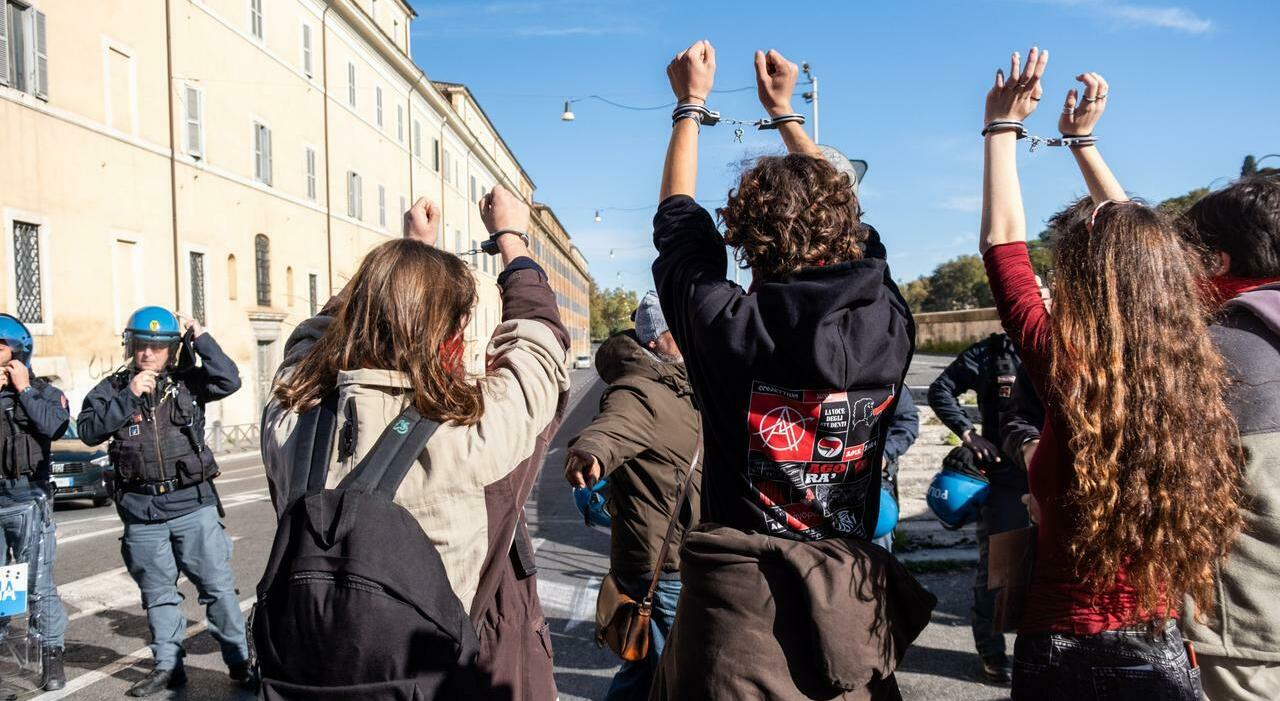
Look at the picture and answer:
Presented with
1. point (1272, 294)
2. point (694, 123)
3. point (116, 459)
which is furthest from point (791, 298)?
point (116, 459)

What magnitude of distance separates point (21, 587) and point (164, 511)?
951 mm

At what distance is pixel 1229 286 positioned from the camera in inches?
85.2

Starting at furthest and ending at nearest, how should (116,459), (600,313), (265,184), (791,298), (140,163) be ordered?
(600,313) → (265,184) → (140,163) → (116,459) → (791,298)

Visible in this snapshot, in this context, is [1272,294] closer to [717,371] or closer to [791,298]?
[791,298]

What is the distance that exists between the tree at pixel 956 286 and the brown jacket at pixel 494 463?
8702 cm

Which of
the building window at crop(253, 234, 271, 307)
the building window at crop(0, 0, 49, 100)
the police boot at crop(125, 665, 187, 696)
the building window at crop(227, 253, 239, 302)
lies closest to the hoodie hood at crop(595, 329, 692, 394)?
the police boot at crop(125, 665, 187, 696)

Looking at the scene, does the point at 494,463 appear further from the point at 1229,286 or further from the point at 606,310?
the point at 606,310

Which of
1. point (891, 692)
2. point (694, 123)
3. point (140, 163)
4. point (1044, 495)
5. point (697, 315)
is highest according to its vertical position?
point (140, 163)

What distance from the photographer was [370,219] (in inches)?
1449

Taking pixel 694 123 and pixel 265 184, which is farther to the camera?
pixel 265 184

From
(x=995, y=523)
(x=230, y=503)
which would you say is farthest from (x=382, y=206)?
(x=995, y=523)

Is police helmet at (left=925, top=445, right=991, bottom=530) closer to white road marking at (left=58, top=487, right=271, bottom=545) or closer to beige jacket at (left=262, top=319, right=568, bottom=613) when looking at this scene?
beige jacket at (left=262, top=319, right=568, bottom=613)

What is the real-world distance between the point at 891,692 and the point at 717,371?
0.79 meters

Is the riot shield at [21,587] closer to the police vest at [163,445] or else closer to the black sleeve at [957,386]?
the police vest at [163,445]
